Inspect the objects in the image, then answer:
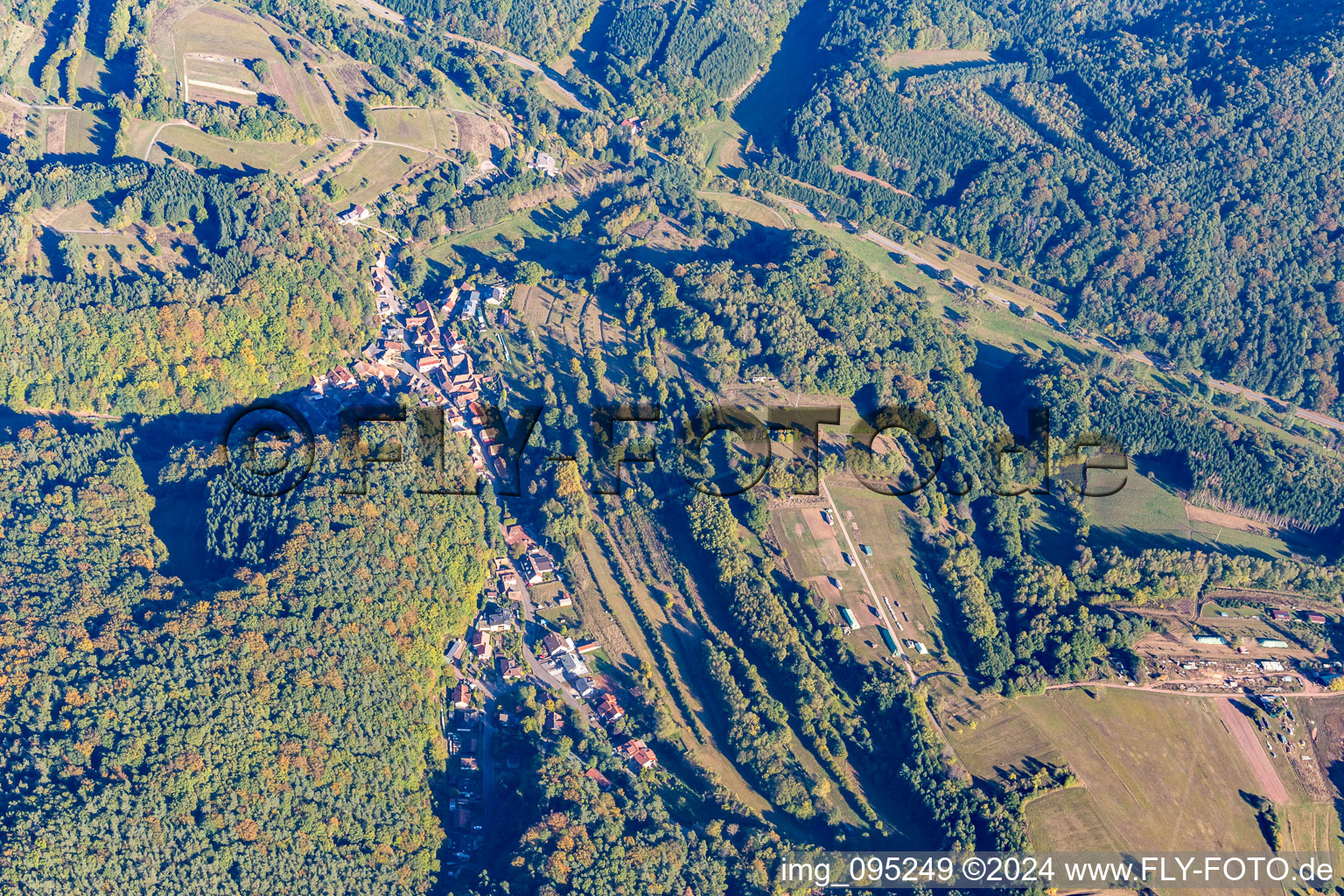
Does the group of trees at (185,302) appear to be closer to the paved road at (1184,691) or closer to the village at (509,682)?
the village at (509,682)

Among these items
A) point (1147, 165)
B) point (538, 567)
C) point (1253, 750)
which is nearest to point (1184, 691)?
point (1253, 750)

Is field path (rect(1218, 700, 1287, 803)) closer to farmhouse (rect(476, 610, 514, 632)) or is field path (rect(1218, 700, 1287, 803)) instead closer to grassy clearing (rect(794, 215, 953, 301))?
grassy clearing (rect(794, 215, 953, 301))

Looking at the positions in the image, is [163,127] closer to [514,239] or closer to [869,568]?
[514,239]

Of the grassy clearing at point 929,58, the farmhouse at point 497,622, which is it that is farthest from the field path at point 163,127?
the grassy clearing at point 929,58

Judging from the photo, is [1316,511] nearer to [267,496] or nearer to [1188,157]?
[1188,157]

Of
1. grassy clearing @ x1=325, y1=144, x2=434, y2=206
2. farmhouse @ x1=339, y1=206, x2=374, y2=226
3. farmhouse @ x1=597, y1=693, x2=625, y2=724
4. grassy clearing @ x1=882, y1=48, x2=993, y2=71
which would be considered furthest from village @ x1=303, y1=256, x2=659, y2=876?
grassy clearing @ x1=882, y1=48, x2=993, y2=71

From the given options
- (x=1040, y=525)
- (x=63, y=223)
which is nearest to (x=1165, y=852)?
(x=1040, y=525)
